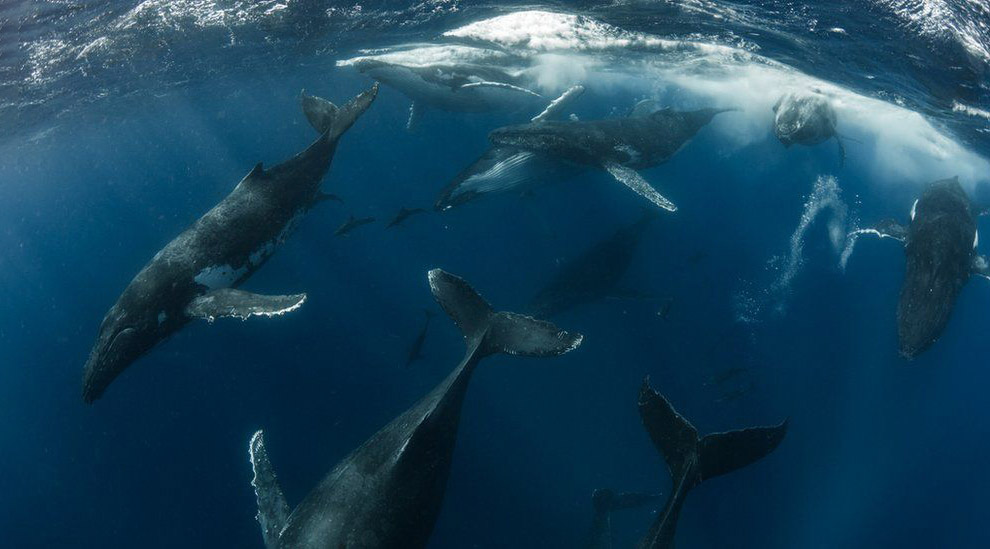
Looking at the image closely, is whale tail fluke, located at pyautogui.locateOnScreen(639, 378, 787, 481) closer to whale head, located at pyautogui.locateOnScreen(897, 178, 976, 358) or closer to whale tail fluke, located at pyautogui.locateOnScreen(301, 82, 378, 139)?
whale head, located at pyautogui.locateOnScreen(897, 178, 976, 358)

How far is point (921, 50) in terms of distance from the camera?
14.1 meters

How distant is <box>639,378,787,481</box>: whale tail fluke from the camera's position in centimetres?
617

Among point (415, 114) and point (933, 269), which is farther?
point (415, 114)

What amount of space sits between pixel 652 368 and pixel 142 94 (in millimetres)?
37796

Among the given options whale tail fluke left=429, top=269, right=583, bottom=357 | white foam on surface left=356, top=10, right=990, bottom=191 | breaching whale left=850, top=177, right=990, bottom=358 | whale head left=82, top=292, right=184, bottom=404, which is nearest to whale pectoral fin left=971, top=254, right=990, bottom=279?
breaching whale left=850, top=177, right=990, bottom=358

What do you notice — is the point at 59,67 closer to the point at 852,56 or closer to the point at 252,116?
the point at 852,56

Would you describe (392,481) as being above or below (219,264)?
below

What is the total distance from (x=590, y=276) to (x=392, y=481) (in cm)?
1096

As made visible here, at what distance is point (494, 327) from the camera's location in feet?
27.8

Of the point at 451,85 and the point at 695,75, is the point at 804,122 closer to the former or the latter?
the point at 451,85

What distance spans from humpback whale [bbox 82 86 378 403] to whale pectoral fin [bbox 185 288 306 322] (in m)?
0.02

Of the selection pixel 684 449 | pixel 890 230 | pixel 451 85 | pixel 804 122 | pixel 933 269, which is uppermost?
pixel 451 85

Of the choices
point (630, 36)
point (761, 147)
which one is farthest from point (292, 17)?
point (761, 147)

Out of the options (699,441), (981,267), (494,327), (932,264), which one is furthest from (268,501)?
(981,267)
